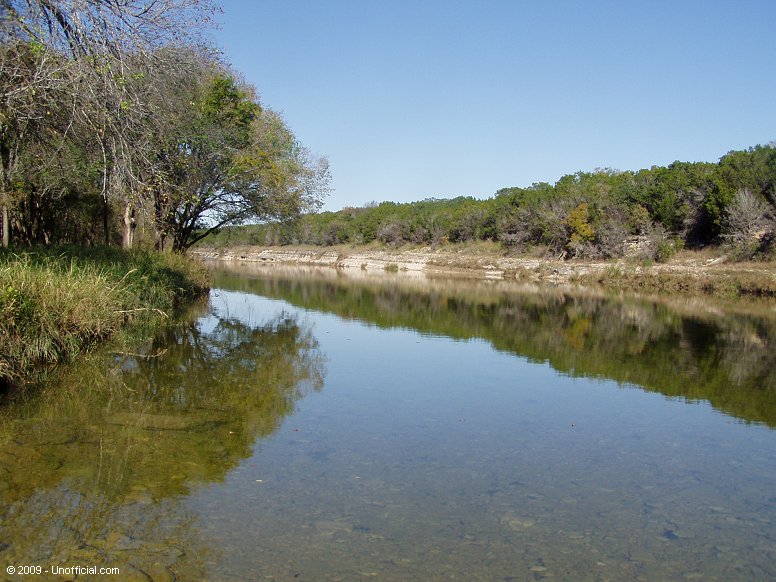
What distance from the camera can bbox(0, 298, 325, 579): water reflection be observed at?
14.7 ft

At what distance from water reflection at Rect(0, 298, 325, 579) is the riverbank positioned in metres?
22.7

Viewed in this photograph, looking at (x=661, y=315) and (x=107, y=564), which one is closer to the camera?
(x=107, y=564)

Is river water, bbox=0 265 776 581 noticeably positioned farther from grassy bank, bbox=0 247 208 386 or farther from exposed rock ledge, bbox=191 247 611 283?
exposed rock ledge, bbox=191 247 611 283

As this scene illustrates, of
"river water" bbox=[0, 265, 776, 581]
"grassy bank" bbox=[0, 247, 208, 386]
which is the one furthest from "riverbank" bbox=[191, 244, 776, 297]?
"river water" bbox=[0, 265, 776, 581]

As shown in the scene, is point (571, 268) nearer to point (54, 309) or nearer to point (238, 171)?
point (238, 171)

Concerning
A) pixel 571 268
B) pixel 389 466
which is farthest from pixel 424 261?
pixel 389 466

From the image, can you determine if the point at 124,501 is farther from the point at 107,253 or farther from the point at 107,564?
the point at 107,253

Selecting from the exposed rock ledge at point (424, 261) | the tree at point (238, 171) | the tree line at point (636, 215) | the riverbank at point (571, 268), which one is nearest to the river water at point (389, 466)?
the tree at point (238, 171)

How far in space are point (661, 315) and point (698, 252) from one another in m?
20.8

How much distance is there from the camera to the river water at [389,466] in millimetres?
4570

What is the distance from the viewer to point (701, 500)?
589cm

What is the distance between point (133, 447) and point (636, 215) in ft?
147

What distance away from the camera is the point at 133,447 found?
651 cm

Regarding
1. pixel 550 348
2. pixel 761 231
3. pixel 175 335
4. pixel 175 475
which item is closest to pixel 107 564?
pixel 175 475
